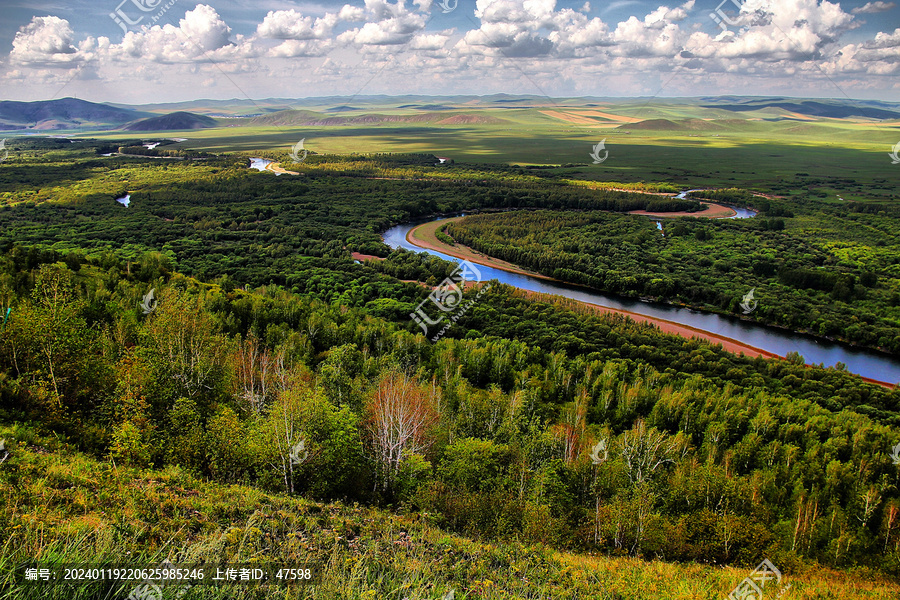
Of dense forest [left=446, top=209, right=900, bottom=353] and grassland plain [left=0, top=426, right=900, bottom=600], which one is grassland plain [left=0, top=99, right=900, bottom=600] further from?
dense forest [left=446, top=209, right=900, bottom=353]

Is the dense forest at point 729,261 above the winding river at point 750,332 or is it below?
above

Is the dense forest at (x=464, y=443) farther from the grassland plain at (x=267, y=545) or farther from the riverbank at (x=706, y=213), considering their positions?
the riverbank at (x=706, y=213)

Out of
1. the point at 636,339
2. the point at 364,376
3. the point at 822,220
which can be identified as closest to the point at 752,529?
the point at 364,376

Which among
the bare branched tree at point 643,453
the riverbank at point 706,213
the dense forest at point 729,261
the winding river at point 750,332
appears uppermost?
the riverbank at point 706,213

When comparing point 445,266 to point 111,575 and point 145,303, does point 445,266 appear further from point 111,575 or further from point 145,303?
point 111,575

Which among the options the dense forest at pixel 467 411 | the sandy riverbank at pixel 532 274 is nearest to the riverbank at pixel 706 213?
the sandy riverbank at pixel 532 274

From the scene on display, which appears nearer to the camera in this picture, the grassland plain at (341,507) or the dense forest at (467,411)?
the grassland plain at (341,507)

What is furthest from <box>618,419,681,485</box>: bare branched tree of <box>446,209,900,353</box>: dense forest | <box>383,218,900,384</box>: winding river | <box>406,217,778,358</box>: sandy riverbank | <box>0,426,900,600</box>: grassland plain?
<box>446,209,900,353</box>: dense forest
